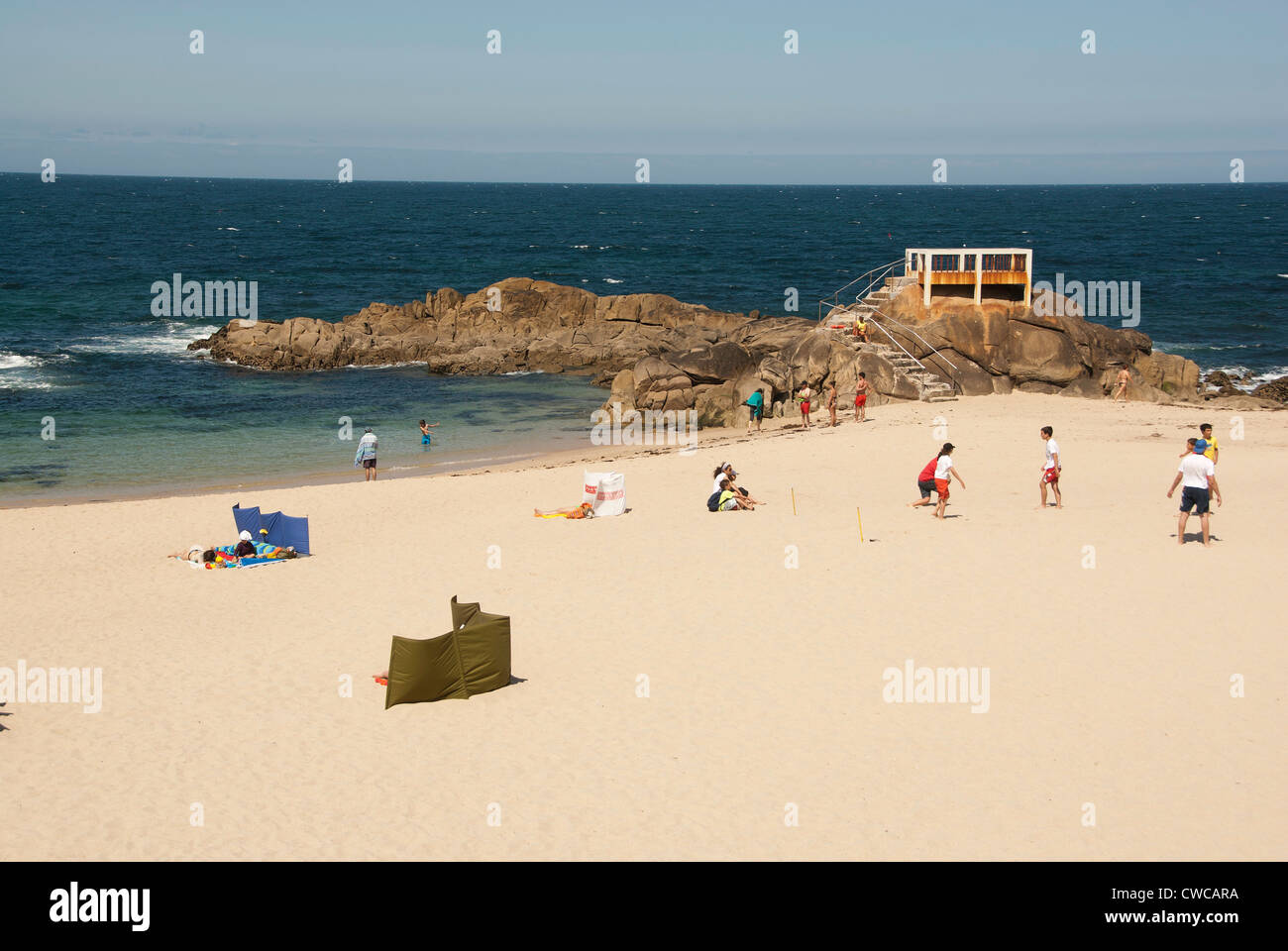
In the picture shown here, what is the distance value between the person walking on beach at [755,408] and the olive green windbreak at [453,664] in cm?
1874

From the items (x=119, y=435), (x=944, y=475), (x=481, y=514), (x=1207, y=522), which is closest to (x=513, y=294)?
(x=119, y=435)

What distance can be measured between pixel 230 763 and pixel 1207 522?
1353 cm

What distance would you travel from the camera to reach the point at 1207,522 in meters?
16.5

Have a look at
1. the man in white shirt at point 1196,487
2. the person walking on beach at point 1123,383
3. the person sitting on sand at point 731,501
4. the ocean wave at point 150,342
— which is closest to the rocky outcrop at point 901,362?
the person walking on beach at point 1123,383

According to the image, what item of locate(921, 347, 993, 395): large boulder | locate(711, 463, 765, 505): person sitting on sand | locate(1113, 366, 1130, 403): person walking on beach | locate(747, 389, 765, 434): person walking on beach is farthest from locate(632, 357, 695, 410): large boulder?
locate(711, 463, 765, 505): person sitting on sand

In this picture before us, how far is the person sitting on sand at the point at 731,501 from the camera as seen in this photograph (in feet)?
65.4

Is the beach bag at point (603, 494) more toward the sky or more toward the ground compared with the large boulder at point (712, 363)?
more toward the ground

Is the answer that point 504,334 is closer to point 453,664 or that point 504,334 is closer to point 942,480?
point 942,480

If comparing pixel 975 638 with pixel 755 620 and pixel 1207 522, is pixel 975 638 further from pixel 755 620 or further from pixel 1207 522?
pixel 1207 522

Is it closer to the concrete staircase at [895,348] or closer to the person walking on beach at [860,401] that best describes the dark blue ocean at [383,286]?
the person walking on beach at [860,401]

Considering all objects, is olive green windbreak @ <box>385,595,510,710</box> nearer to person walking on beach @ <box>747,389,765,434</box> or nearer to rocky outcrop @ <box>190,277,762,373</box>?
person walking on beach @ <box>747,389,765,434</box>

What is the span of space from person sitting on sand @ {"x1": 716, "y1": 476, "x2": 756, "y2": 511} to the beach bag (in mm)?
1742

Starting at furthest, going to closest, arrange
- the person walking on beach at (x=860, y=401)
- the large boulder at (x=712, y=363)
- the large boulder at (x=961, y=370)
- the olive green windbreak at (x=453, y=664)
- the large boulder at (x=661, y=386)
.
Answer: the large boulder at (x=712, y=363)
the large boulder at (x=661, y=386)
the large boulder at (x=961, y=370)
the person walking on beach at (x=860, y=401)
the olive green windbreak at (x=453, y=664)

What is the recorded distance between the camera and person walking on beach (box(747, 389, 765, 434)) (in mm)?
30578
